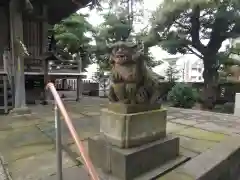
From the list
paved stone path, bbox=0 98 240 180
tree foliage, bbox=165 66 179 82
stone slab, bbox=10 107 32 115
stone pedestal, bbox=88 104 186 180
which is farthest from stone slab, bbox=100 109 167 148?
tree foliage, bbox=165 66 179 82

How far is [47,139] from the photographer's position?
9.98ft

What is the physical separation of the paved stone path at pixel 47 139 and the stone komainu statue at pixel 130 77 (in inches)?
38.7

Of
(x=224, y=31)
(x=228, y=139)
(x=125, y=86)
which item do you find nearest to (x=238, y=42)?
(x=224, y=31)

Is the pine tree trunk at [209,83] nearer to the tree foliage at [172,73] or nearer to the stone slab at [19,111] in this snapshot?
the tree foliage at [172,73]

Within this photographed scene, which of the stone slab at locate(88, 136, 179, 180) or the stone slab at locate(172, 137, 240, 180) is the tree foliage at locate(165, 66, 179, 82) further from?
the stone slab at locate(88, 136, 179, 180)

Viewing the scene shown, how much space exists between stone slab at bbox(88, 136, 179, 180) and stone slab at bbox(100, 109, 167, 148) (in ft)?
0.22

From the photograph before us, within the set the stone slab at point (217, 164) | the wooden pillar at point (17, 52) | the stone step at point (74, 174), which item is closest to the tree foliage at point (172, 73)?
the wooden pillar at point (17, 52)

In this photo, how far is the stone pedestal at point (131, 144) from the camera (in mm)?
1919

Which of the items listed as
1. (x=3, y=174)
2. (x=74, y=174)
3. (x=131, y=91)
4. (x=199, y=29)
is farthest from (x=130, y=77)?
(x=199, y=29)

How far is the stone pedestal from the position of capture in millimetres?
1919

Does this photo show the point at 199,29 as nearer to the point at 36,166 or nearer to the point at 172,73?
the point at 172,73

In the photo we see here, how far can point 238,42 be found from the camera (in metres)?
9.21

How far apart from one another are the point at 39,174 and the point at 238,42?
10156 mm

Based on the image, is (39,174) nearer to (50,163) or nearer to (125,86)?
(50,163)
